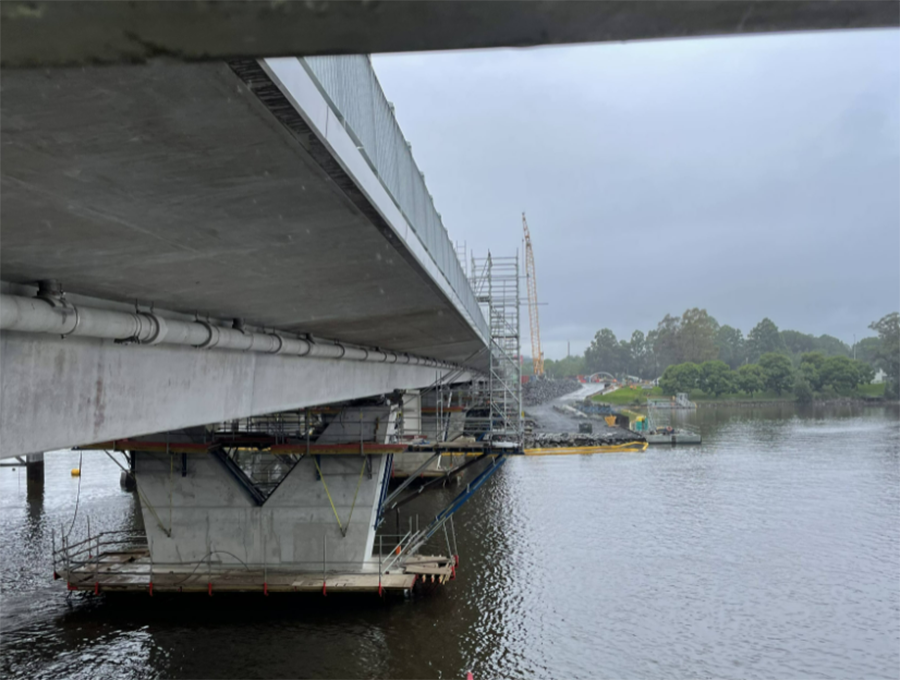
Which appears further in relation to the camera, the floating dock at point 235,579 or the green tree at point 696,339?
the green tree at point 696,339

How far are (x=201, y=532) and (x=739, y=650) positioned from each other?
12.9 metres

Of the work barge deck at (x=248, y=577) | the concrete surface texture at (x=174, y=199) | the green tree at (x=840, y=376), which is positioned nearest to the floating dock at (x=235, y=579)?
the work barge deck at (x=248, y=577)

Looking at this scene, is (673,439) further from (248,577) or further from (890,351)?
(890,351)

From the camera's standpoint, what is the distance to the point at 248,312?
8906mm

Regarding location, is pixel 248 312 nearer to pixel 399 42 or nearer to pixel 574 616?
pixel 399 42

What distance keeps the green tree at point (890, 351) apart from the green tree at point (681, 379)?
24656 mm

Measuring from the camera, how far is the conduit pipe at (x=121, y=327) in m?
5.29

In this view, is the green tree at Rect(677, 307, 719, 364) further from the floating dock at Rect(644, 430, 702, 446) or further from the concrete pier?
the concrete pier

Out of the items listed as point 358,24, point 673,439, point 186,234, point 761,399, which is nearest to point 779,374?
point 761,399

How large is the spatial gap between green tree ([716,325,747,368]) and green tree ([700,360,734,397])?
5992cm

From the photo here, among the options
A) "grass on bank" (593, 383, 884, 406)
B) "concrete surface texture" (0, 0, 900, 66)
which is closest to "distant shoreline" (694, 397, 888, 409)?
"grass on bank" (593, 383, 884, 406)

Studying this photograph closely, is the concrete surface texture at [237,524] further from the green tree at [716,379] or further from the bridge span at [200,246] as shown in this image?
the green tree at [716,379]

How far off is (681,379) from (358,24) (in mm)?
108844

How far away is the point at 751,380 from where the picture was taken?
9969 cm
